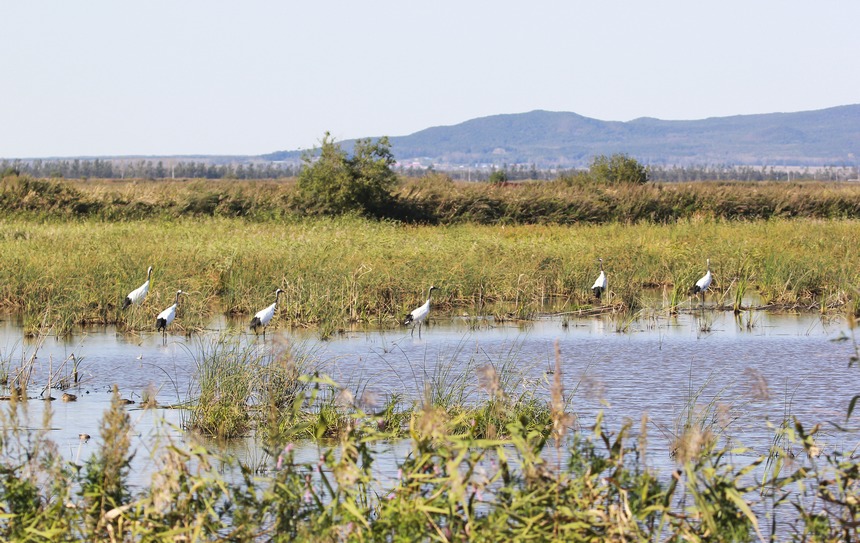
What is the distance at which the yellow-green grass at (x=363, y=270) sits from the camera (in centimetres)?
1788

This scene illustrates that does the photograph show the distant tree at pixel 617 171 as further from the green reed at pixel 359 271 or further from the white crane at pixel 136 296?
the white crane at pixel 136 296

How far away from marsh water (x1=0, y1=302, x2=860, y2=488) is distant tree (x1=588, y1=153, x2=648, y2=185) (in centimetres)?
2693

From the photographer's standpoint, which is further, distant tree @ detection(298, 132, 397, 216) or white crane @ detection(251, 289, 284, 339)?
distant tree @ detection(298, 132, 397, 216)

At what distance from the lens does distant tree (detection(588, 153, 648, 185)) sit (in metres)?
46.7

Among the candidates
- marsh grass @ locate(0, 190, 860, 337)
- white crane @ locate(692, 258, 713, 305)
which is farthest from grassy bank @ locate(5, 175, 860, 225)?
white crane @ locate(692, 258, 713, 305)

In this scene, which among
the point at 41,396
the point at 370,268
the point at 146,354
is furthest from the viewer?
the point at 370,268

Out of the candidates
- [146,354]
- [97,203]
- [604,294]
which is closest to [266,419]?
[146,354]

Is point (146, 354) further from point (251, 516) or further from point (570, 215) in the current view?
point (570, 215)

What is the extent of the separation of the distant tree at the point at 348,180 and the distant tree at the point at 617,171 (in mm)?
11751

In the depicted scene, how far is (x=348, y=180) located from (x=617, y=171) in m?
15.7

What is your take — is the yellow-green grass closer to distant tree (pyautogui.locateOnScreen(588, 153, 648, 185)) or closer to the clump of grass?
the clump of grass

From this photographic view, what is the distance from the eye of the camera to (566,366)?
14414 millimetres

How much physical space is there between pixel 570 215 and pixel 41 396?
27.5m

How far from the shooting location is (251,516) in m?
5.69
